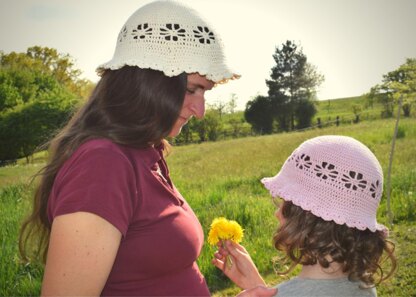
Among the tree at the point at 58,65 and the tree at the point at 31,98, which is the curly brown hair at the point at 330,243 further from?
the tree at the point at 58,65

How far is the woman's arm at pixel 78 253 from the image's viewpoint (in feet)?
4.23

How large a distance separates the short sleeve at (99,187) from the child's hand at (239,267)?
3.08 ft

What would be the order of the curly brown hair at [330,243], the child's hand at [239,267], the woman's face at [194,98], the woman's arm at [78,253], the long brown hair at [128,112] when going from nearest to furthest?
the woman's arm at [78,253]
the long brown hair at [128,112]
the woman's face at [194,98]
the curly brown hair at [330,243]
the child's hand at [239,267]

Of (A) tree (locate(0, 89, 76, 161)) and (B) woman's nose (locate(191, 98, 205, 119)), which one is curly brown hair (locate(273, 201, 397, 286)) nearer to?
(B) woman's nose (locate(191, 98, 205, 119))

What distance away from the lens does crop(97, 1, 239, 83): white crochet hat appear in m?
1.60

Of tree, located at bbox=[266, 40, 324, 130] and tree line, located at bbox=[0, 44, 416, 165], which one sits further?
tree, located at bbox=[266, 40, 324, 130]

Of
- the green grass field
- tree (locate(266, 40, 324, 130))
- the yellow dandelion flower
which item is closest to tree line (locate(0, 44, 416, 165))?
tree (locate(266, 40, 324, 130))

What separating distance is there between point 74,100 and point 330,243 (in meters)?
33.5

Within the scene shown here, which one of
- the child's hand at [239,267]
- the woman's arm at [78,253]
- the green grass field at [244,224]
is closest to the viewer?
the woman's arm at [78,253]

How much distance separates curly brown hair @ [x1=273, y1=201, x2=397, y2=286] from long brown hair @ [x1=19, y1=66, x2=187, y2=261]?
73cm

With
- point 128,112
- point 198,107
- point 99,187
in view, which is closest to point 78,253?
point 99,187

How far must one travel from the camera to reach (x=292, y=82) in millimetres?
49844

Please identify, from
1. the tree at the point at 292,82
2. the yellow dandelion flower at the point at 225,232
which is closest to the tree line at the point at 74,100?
the tree at the point at 292,82

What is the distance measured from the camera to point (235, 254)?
7.29ft
